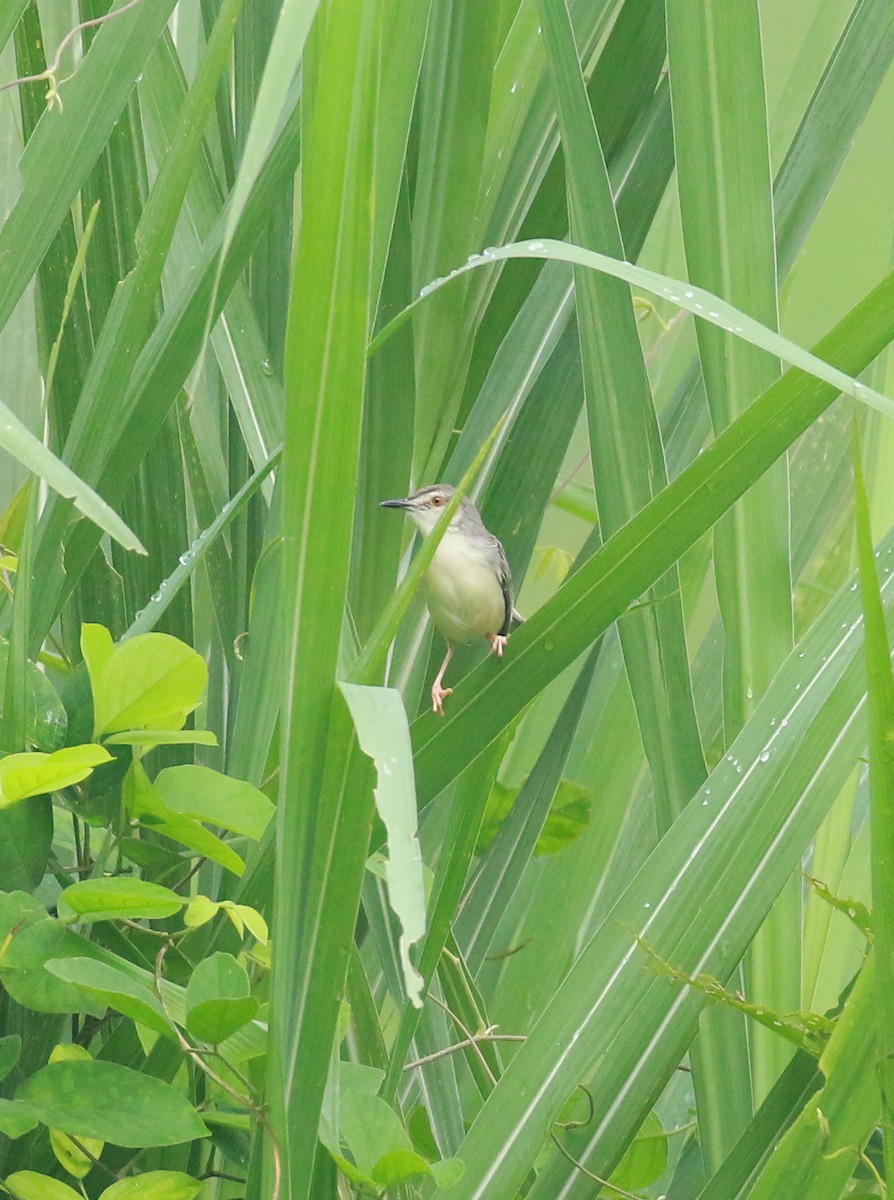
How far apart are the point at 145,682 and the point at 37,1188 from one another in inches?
9.1

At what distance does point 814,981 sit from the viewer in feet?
2.89

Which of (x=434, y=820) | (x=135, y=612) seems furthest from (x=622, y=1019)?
(x=135, y=612)

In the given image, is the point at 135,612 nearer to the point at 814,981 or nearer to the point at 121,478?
the point at 121,478

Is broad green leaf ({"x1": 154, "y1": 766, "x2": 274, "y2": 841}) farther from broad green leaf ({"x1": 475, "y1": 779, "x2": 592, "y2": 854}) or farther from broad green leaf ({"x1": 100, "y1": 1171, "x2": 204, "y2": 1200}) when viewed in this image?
broad green leaf ({"x1": 475, "y1": 779, "x2": 592, "y2": 854})

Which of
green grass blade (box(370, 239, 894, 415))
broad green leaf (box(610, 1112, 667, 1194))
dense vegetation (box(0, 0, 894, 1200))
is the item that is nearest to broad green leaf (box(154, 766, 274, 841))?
dense vegetation (box(0, 0, 894, 1200))

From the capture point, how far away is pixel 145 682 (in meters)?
0.57

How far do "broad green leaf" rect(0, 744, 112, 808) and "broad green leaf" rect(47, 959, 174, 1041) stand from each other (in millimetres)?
70

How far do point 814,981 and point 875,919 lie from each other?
41cm

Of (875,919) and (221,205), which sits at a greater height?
(221,205)

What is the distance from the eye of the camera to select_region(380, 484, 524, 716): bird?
0.82 m

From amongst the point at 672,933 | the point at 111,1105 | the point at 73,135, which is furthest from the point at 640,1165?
the point at 73,135

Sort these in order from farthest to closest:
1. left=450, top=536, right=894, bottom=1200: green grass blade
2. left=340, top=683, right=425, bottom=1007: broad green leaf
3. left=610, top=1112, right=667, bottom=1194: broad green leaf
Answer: left=610, top=1112, right=667, bottom=1194: broad green leaf
left=450, top=536, right=894, bottom=1200: green grass blade
left=340, top=683, right=425, bottom=1007: broad green leaf

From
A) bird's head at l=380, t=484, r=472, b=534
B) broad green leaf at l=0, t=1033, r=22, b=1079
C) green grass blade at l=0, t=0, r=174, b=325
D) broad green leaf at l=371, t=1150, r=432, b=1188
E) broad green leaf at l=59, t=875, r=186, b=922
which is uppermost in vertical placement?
green grass blade at l=0, t=0, r=174, b=325

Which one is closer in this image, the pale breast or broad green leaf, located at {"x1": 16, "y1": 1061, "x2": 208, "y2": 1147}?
broad green leaf, located at {"x1": 16, "y1": 1061, "x2": 208, "y2": 1147}
